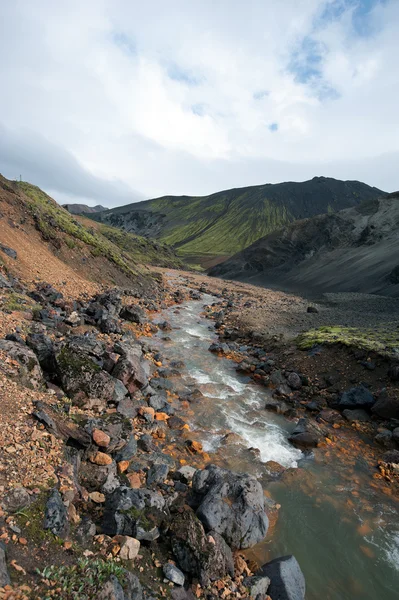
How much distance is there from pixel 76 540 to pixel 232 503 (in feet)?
13.6

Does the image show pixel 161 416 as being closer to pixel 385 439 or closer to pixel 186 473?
pixel 186 473

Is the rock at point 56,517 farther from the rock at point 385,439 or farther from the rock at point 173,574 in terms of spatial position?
the rock at point 385,439

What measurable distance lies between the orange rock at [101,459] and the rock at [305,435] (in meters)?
8.71

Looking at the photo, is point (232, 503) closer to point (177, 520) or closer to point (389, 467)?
point (177, 520)

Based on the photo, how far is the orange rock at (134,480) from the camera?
9.66 meters

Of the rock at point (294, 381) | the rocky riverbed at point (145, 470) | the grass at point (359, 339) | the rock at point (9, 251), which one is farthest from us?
the rock at point (9, 251)

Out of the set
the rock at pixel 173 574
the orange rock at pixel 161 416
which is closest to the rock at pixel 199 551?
the rock at pixel 173 574

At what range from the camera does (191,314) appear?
39000 mm

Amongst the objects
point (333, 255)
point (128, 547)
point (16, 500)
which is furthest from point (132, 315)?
point (333, 255)

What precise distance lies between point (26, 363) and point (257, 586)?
1001 cm

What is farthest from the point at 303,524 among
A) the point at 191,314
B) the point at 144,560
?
the point at 191,314

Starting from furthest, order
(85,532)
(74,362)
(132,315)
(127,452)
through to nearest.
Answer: (132,315), (74,362), (127,452), (85,532)

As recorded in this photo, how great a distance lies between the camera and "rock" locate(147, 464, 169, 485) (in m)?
10.0

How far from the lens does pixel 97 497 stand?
8438 mm
